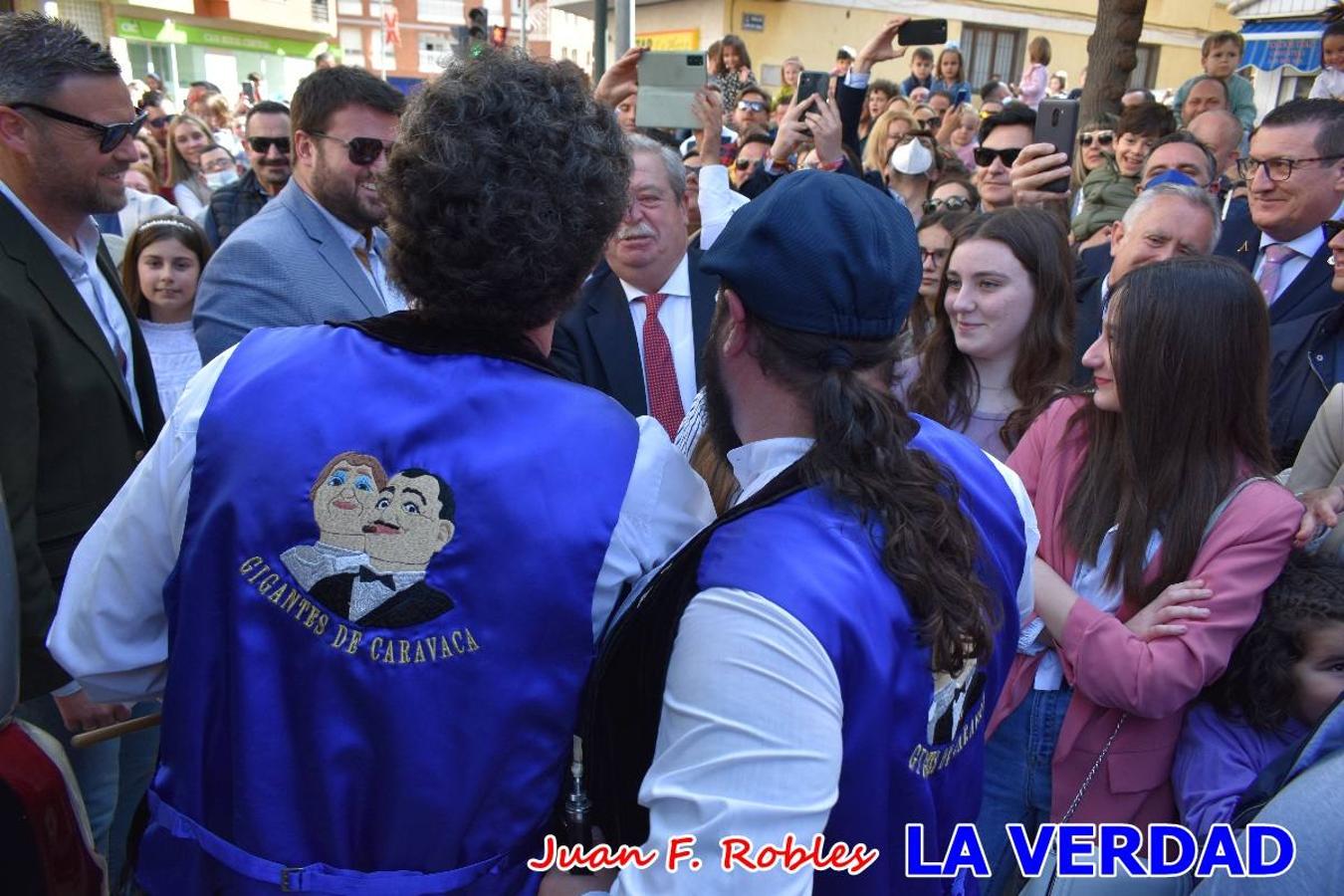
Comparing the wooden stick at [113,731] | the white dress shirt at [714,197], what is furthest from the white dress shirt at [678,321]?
the wooden stick at [113,731]

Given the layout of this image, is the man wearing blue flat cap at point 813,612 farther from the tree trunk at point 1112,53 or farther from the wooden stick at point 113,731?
the tree trunk at point 1112,53

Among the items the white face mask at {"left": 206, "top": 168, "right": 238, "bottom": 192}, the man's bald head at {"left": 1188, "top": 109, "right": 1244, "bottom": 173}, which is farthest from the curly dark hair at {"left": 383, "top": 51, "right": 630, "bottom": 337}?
the white face mask at {"left": 206, "top": 168, "right": 238, "bottom": 192}

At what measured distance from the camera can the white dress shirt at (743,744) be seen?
1.06 m

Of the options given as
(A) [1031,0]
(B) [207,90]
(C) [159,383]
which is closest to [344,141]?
(C) [159,383]

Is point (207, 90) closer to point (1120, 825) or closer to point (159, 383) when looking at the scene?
point (159, 383)

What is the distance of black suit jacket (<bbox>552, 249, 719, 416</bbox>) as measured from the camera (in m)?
3.16

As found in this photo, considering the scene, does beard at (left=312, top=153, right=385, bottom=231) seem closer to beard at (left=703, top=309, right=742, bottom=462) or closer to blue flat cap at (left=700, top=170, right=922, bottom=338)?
beard at (left=703, top=309, right=742, bottom=462)

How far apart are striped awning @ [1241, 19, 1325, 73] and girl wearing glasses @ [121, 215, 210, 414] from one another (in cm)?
1728

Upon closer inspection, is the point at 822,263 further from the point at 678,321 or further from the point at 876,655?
the point at 678,321

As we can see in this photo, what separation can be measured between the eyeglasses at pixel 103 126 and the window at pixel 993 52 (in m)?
22.1

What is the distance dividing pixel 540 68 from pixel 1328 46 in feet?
29.4

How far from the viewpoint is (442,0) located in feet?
172

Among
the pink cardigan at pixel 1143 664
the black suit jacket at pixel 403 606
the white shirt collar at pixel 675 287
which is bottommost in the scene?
the pink cardigan at pixel 1143 664

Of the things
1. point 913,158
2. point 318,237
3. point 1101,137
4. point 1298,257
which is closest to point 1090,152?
point 1101,137
